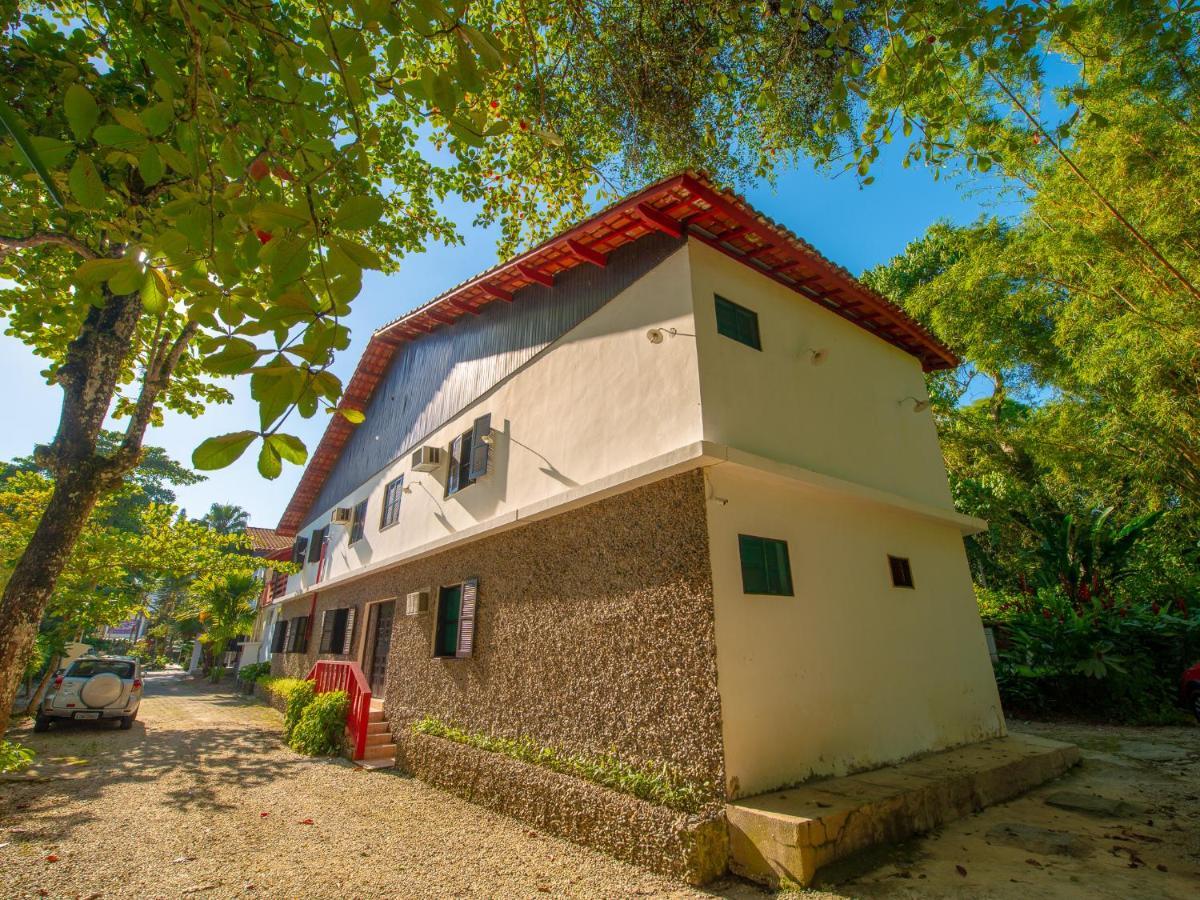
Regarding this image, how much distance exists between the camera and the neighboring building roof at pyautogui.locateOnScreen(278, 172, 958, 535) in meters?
5.82

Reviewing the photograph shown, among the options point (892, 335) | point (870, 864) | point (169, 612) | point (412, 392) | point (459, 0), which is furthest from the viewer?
point (169, 612)

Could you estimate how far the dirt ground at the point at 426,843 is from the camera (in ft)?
12.5

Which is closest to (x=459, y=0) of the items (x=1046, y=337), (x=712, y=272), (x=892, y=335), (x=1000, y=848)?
(x=712, y=272)

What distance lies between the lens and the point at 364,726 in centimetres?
849

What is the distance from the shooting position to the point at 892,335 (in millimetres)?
8422

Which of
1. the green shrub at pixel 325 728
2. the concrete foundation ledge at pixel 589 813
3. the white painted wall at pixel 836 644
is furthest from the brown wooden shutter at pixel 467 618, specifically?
the white painted wall at pixel 836 644

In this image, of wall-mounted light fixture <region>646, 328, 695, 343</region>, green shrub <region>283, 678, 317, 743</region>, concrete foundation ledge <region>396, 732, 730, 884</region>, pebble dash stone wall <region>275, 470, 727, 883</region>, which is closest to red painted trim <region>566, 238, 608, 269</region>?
wall-mounted light fixture <region>646, 328, 695, 343</region>

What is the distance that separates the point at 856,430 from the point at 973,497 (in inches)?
407

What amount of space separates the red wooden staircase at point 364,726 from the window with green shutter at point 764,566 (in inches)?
256

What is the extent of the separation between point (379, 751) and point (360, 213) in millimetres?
9199

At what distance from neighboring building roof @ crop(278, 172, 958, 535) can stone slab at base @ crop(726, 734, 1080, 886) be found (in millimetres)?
4871

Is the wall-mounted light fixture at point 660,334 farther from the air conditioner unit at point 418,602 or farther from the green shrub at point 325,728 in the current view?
the green shrub at point 325,728

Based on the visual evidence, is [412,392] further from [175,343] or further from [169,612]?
[169,612]

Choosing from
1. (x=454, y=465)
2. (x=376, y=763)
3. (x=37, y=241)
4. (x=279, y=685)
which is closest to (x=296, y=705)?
(x=376, y=763)
